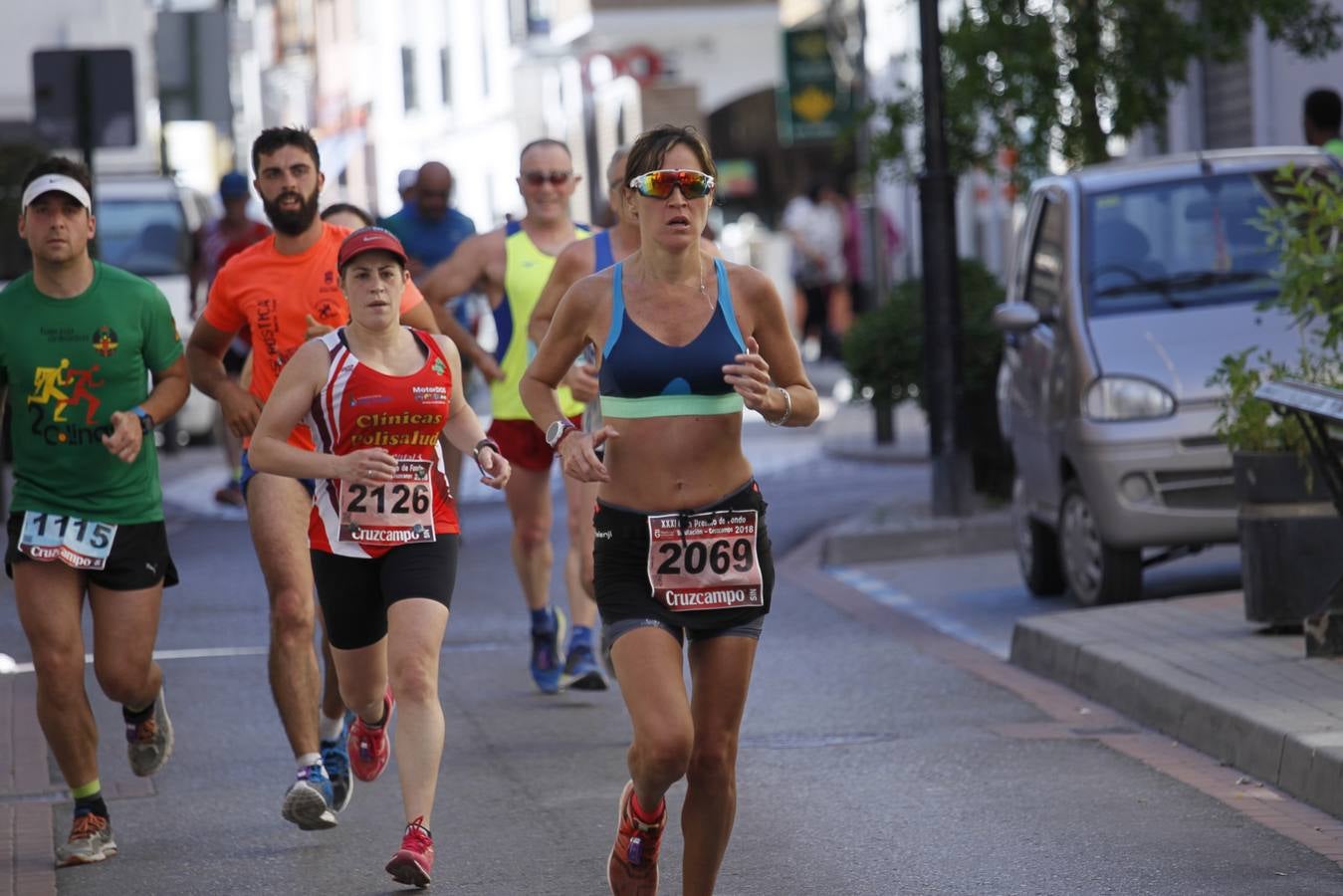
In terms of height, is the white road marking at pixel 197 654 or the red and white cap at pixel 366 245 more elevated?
the red and white cap at pixel 366 245

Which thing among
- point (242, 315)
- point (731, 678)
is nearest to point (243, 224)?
point (242, 315)

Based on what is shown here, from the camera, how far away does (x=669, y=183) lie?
20.0ft

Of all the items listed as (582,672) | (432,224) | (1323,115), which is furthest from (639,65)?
(582,672)

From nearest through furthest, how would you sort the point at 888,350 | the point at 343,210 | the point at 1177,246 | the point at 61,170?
the point at 61,170, the point at 343,210, the point at 1177,246, the point at 888,350

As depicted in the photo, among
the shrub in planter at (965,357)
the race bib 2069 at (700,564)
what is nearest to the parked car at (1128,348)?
the shrub in planter at (965,357)

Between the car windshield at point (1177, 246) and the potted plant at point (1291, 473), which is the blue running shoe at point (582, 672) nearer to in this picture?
the potted plant at point (1291, 473)

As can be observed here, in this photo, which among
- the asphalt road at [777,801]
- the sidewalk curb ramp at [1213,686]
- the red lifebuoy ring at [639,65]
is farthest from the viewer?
the red lifebuoy ring at [639,65]

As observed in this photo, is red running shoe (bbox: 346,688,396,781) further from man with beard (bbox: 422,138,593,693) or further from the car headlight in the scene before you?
the car headlight

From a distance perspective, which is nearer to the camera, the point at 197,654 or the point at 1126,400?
the point at 1126,400

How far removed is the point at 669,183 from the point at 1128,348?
6.03 meters

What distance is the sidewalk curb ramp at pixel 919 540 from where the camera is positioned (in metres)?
14.8

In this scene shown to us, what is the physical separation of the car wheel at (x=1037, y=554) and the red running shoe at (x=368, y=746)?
5.59 metres

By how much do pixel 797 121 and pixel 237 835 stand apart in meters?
21.1

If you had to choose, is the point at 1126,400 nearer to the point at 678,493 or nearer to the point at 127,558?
the point at 127,558
